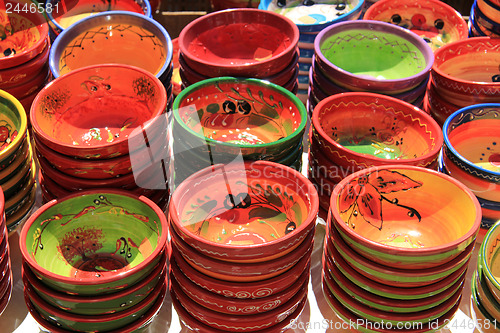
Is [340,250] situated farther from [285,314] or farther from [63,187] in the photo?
[63,187]

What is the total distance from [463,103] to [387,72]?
325 mm

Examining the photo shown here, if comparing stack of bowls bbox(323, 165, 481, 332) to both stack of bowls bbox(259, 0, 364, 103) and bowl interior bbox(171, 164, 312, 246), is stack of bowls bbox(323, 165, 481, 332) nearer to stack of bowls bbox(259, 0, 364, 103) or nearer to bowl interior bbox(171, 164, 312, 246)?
bowl interior bbox(171, 164, 312, 246)

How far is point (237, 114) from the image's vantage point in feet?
6.83

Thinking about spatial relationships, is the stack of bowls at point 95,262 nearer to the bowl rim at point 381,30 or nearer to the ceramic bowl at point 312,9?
the bowl rim at point 381,30

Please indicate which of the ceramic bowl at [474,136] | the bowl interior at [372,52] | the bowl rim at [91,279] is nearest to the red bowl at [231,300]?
the bowl rim at [91,279]

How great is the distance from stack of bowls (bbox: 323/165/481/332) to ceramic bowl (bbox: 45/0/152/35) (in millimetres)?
1237

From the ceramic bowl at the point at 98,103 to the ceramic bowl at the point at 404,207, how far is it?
24.4 inches

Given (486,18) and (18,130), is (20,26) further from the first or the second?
(486,18)

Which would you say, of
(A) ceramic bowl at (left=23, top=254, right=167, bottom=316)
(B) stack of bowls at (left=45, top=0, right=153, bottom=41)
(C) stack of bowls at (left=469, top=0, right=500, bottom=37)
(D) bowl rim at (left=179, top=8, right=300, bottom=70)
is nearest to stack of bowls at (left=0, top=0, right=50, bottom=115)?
(B) stack of bowls at (left=45, top=0, right=153, bottom=41)

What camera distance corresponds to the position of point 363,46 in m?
2.36

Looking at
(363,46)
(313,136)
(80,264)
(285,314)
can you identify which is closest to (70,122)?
(80,264)

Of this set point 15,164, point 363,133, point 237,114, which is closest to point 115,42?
point 237,114

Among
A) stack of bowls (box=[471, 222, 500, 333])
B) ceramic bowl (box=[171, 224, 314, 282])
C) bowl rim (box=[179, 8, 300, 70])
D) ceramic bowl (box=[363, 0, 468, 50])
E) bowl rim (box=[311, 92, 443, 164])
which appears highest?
bowl rim (box=[179, 8, 300, 70])

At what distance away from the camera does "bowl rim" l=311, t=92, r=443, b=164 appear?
1.75m
